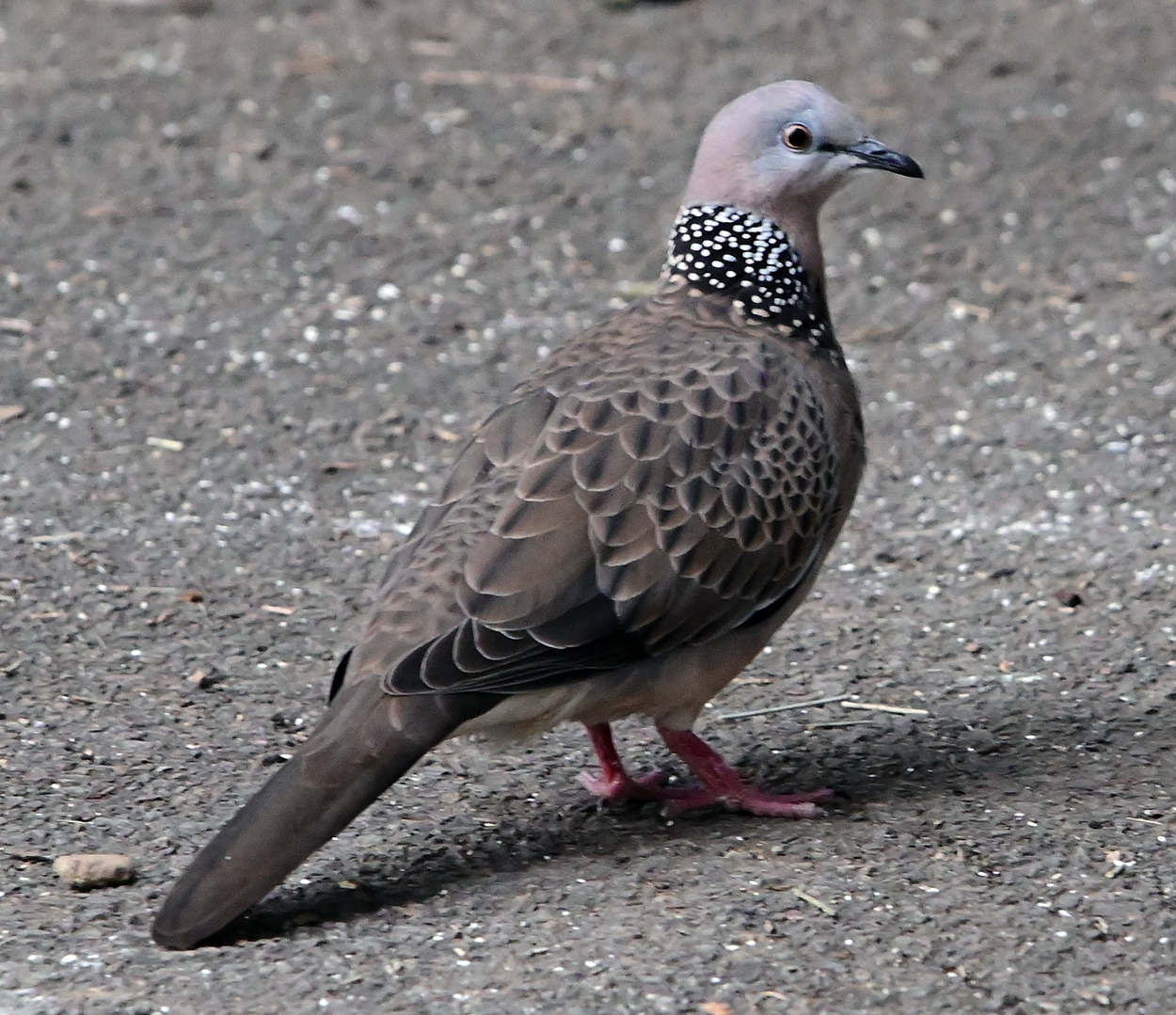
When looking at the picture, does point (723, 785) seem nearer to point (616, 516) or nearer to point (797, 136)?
point (616, 516)

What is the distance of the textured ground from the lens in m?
3.70

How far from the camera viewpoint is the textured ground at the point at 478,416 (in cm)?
370

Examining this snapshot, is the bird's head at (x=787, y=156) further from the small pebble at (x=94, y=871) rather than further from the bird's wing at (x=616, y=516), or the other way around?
the small pebble at (x=94, y=871)

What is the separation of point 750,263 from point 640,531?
0.86 meters

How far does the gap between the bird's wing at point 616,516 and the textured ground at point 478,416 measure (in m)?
0.48

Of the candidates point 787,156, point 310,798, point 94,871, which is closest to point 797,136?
point 787,156

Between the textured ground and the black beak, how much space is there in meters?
1.33

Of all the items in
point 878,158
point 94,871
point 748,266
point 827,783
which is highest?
point 878,158

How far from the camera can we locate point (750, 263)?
4.62m

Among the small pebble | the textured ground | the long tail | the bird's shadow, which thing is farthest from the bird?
the small pebble

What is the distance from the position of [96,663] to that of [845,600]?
2102 mm

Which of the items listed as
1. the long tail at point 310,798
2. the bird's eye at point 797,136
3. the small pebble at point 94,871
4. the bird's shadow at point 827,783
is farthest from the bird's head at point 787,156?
the small pebble at point 94,871

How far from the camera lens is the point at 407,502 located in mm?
6234

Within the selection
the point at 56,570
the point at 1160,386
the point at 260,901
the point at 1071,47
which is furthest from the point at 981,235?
the point at 260,901
